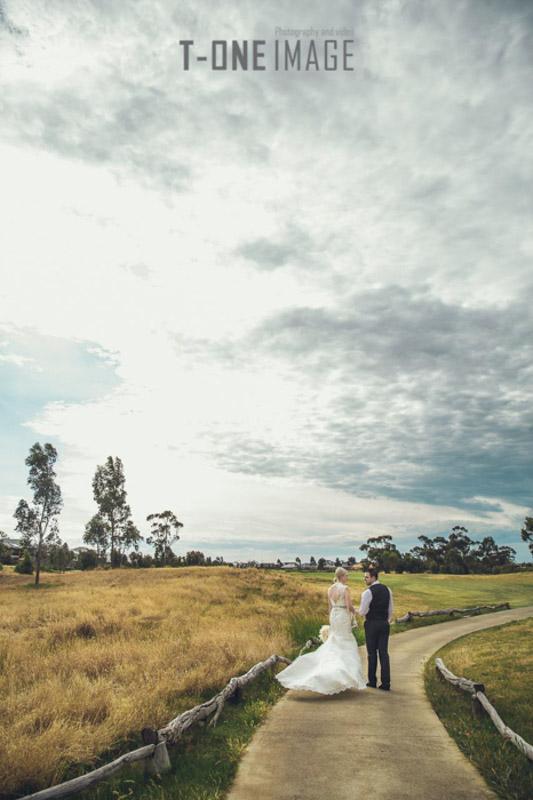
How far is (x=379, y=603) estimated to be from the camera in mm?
11492

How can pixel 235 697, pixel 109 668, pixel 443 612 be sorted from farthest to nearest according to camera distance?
pixel 443 612 < pixel 109 668 < pixel 235 697

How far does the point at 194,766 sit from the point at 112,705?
93.9 inches

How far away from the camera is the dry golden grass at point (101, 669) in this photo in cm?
700

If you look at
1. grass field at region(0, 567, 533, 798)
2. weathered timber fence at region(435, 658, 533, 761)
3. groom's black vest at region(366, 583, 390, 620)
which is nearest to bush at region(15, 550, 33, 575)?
grass field at region(0, 567, 533, 798)

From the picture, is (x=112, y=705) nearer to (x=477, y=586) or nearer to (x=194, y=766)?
(x=194, y=766)

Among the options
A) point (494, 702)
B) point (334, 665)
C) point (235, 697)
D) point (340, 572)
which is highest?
point (340, 572)

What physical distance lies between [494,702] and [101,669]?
833 centimetres

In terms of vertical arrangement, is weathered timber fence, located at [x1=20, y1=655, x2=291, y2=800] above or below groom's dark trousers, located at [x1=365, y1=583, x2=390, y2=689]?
below

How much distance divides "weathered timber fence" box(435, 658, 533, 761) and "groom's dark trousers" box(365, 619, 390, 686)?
55.8 inches

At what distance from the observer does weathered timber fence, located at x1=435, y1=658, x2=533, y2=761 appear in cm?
682

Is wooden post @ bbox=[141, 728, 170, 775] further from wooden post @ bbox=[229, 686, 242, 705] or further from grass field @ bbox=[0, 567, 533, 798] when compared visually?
wooden post @ bbox=[229, 686, 242, 705]

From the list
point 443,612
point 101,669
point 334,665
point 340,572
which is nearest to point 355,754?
point 334,665

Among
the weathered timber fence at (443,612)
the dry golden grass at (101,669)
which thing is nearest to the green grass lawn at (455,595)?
the weathered timber fence at (443,612)

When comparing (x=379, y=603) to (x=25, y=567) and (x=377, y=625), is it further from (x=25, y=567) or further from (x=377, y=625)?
(x=25, y=567)
